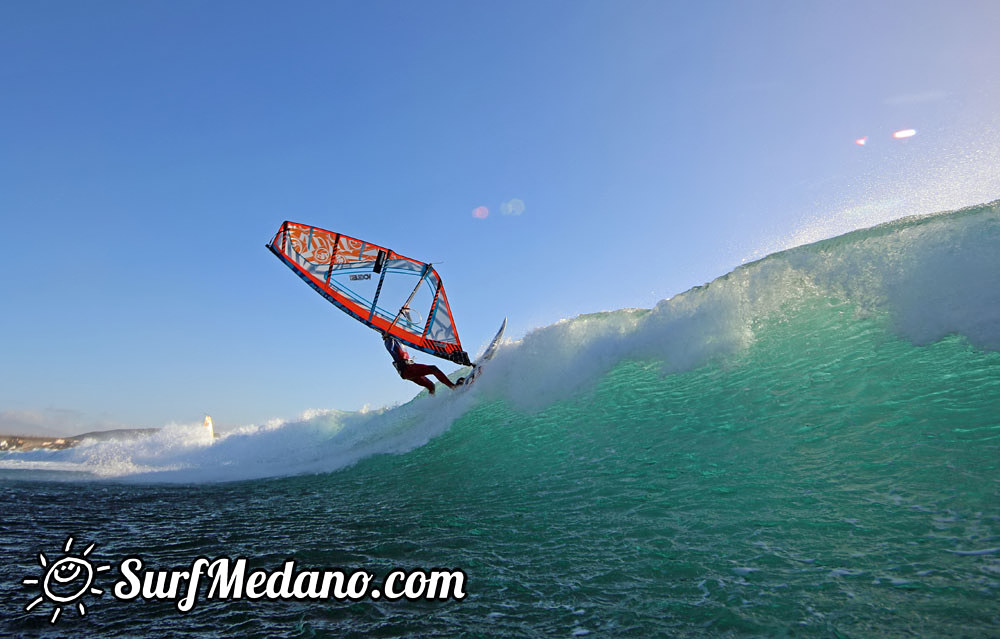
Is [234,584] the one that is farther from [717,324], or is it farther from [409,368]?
[409,368]

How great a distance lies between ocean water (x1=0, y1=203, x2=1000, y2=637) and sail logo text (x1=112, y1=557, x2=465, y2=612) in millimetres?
119

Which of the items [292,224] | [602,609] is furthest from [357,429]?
[602,609]

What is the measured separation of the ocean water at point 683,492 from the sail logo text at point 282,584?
0.39 ft

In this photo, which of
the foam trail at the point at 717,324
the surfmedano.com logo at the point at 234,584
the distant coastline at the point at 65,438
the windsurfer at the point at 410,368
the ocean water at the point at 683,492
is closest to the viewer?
the ocean water at the point at 683,492

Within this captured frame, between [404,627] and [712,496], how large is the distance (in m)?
3.04

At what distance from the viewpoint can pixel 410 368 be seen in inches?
502

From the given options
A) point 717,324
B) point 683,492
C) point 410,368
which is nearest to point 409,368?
point 410,368

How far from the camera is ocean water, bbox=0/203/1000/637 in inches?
102

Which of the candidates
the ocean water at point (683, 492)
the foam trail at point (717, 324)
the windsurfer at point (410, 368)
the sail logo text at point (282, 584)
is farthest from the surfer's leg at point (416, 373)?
the sail logo text at point (282, 584)

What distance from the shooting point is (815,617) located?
7.82 feet

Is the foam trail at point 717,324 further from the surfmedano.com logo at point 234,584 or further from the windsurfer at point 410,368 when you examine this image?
the surfmedano.com logo at point 234,584

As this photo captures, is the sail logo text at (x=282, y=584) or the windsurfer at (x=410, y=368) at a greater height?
the windsurfer at (x=410, y=368)

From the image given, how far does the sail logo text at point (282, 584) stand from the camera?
3.00 m

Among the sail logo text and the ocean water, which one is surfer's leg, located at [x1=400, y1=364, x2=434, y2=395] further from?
the sail logo text
